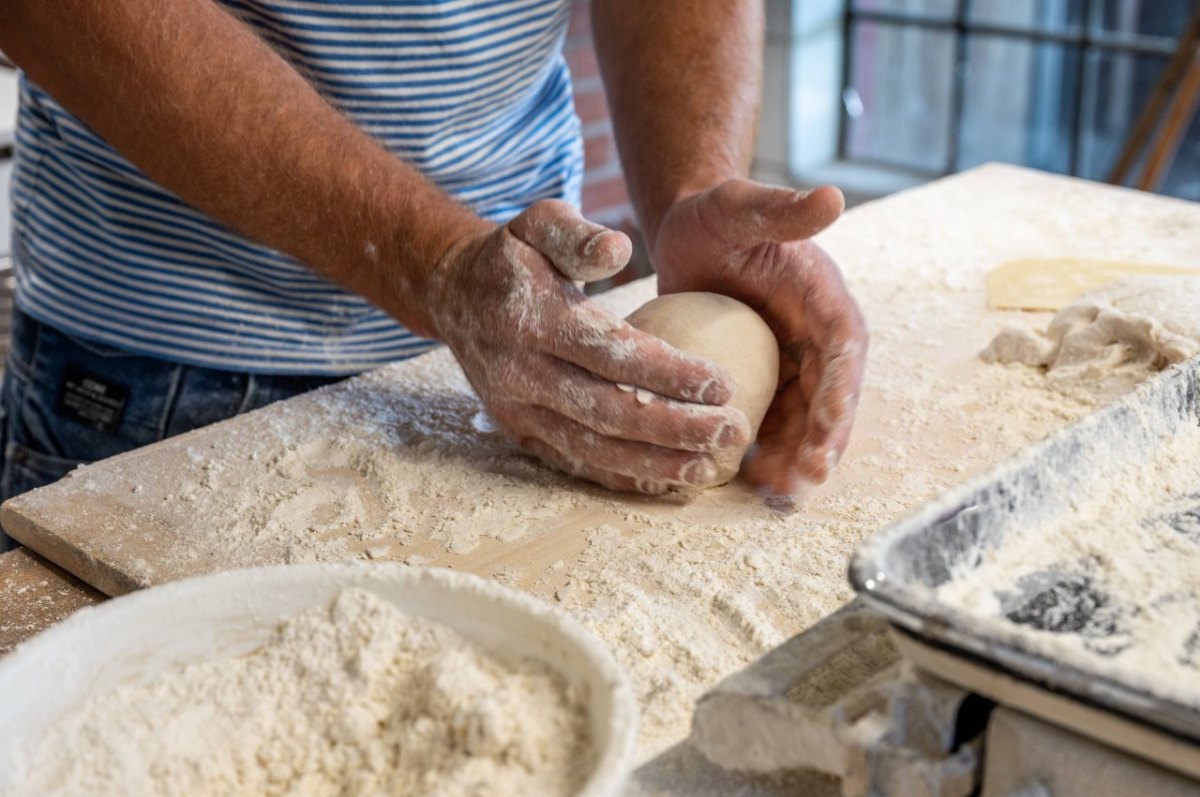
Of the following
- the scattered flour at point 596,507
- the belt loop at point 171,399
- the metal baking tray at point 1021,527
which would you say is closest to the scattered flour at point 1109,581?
the metal baking tray at point 1021,527

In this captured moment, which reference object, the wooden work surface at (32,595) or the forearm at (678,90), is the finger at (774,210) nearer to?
the forearm at (678,90)

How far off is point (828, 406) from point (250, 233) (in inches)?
26.9

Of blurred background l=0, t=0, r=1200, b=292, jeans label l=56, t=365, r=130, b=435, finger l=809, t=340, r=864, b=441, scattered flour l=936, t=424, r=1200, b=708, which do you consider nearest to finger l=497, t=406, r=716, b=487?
finger l=809, t=340, r=864, b=441

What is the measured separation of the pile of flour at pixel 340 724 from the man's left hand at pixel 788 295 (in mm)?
550

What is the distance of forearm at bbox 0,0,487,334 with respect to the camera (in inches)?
51.4

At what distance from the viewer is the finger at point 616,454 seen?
1.18 metres

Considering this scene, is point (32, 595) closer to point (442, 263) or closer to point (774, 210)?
point (442, 263)

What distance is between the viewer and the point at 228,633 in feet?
2.65

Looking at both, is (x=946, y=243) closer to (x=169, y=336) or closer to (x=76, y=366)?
(x=169, y=336)

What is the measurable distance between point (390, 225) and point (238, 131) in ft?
0.65

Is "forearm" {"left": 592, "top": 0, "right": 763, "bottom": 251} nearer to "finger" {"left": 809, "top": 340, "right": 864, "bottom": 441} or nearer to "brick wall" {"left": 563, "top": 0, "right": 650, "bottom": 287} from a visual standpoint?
"finger" {"left": 809, "top": 340, "right": 864, "bottom": 441}

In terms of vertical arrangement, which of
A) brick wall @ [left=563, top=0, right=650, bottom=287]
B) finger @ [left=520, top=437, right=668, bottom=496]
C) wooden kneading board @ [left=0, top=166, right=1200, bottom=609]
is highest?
finger @ [left=520, top=437, right=668, bottom=496]

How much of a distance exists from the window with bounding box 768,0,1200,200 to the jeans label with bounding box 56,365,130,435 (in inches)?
115

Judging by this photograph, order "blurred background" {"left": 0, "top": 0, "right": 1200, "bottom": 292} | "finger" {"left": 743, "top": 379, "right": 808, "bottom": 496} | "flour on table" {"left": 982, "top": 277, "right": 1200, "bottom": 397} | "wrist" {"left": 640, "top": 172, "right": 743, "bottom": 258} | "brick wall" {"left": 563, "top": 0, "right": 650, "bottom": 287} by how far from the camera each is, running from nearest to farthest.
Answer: "finger" {"left": 743, "top": 379, "right": 808, "bottom": 496}
"flour on table" {"left": 982, "top": 277, "right": 1200, "bottom": 397}
"wrist" {"left": 640, "top": 172, "right": 743, "bottom": 258}
"brick wall" {"left": 563, "top": 0, "right": 650, "bottom": 287}
"blurred background" {"left": 0, "top": 0, "right": 1200, "bottom": 292}
